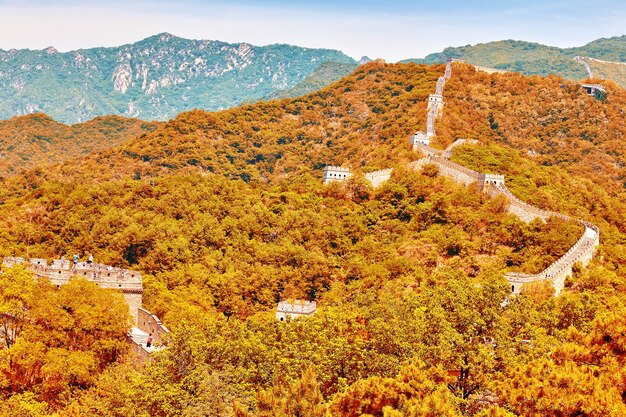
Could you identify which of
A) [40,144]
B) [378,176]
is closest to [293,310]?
[378,176]

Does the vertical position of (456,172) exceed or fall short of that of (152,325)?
it exceeds it

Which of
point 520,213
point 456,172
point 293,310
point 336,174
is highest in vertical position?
point 456,172

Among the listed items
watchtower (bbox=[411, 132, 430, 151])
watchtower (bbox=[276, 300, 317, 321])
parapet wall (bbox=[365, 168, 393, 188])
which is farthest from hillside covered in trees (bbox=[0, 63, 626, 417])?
watchtower (bbox=[411, 132, 430, 151])

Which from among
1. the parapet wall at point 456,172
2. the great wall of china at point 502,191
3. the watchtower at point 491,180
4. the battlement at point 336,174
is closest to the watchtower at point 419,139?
the great wall of china at point 502,191

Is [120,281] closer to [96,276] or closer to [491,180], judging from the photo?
[96,276]

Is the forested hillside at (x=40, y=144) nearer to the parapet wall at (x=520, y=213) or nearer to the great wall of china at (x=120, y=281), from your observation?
the parapet wall at (x=520, y=213)
